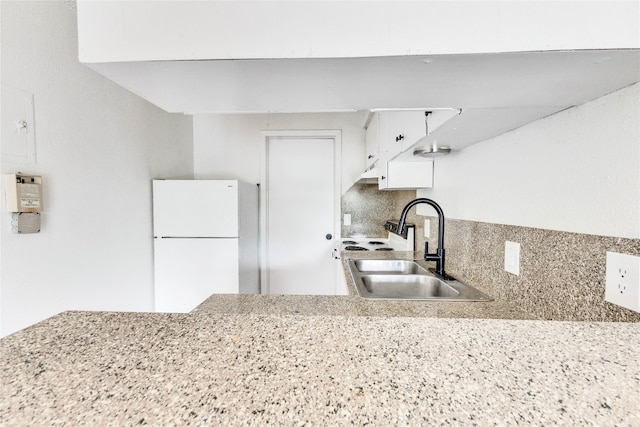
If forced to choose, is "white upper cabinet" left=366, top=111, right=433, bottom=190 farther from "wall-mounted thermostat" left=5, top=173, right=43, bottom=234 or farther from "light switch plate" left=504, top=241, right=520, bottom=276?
"wall-mounted thermostat" left=5, top=173, right=43, bottom=234

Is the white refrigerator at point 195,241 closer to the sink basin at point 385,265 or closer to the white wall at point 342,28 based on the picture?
the sink basin at point 385,265

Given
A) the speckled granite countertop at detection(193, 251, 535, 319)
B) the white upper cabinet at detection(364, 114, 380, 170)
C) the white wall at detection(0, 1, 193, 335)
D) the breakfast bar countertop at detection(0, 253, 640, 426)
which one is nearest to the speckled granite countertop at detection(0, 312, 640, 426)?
the breakfast bar countertop at detection(0, 253, 640, 426)

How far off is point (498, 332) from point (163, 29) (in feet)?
2.36

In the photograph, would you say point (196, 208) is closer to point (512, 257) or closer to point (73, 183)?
point (73, 183)

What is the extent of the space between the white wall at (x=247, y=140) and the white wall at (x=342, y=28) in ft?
8.16

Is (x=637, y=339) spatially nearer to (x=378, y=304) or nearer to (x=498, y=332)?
(x=498, y=332)

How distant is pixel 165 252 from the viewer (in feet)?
7.24

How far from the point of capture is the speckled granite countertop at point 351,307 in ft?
3.06

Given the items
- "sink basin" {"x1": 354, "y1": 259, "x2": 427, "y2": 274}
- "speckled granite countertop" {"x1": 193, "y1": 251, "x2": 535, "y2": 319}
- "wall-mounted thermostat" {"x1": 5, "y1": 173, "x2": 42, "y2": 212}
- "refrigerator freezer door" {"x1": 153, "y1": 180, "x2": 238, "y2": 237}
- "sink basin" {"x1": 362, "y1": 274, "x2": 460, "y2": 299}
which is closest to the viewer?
"speckled granite countertop" {"x1": 193, "y1": 251, "x2": 535, "y2": 319}

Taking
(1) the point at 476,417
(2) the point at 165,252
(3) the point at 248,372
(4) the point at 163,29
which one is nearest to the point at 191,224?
(2) the point at 165,252

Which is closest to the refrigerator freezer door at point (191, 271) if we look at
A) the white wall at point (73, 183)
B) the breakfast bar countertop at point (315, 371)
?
the white wall at point (73, 183)

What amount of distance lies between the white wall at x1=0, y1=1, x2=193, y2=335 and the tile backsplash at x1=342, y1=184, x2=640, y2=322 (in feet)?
6.45

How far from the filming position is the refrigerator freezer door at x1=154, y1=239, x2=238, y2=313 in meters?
2.17

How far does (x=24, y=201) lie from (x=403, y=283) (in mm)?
1780
